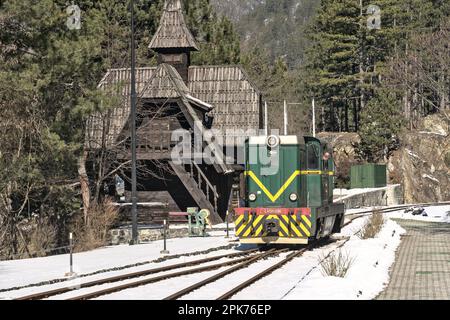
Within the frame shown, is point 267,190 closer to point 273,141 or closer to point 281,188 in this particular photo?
point 281,188

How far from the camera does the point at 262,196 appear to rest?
75.9ft

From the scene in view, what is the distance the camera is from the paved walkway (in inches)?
522

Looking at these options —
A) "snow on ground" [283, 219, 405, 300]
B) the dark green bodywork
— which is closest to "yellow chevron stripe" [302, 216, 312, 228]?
the dark green bodywork

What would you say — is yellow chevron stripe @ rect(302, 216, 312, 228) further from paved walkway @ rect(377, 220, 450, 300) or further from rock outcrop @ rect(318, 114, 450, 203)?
rock outcrop @ rect(318, 114, 450, 203)

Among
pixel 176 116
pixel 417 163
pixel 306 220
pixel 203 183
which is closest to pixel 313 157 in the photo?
pixel 306 220

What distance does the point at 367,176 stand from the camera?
6538 cm

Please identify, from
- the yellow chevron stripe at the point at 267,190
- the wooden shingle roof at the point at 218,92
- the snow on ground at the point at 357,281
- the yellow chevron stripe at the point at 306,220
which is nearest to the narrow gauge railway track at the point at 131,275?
the yellow chevron stripe at the point at 267,190

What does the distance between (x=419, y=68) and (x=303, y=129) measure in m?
47.2

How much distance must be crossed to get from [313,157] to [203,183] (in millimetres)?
18713

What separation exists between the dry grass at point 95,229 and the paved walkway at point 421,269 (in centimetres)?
1164

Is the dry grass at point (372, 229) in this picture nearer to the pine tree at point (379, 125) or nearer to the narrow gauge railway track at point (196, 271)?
the narrow gauge railway track at point (196, 271)

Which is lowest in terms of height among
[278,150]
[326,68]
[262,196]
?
[262,196]
